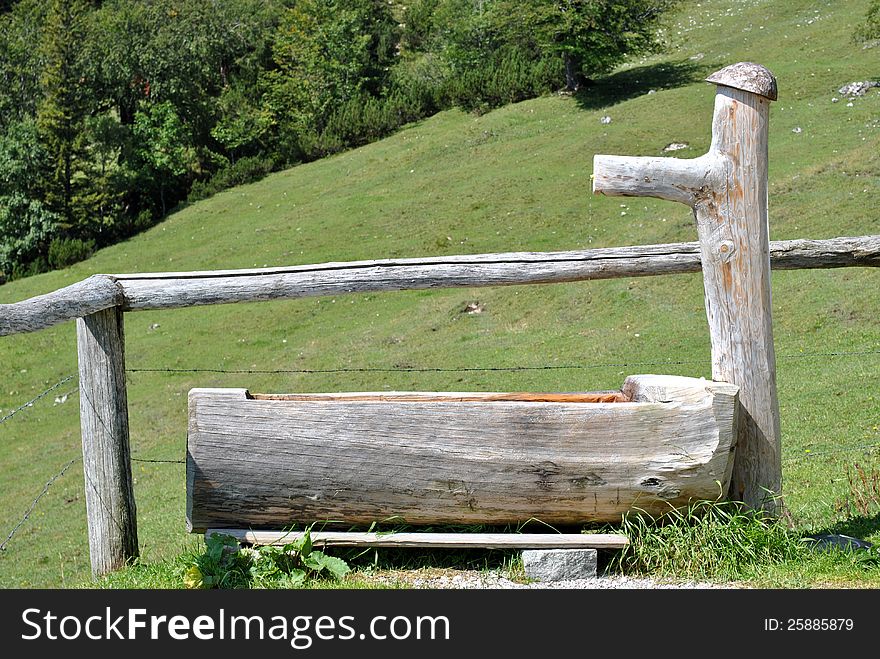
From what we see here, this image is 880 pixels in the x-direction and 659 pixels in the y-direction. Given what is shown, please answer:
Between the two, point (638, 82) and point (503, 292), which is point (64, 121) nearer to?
point (638, 82)

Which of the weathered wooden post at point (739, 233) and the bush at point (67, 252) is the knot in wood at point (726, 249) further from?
the bush at point (67, 252)

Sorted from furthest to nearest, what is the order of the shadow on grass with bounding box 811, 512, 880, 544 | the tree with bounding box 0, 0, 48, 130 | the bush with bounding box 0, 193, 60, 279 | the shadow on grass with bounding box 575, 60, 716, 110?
the tree with bounding box 0, 0, 48, 130
the shadow on grass with bounding box 575, 60, 716, 110
the bush with bounding box 0, 193, 60, 279
the shadow on grass with bounding box 811, 512, 880, 544

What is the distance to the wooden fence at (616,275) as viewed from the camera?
5406 millimetres

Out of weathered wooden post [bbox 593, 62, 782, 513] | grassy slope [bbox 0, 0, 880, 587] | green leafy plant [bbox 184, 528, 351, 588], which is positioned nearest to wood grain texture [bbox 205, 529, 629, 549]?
green leafy plant [bbox 184, 528, 351, 588]

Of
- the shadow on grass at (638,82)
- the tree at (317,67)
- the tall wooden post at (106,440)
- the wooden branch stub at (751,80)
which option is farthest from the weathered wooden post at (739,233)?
the tree at (317,67)

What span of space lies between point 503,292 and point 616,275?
16.6 metres

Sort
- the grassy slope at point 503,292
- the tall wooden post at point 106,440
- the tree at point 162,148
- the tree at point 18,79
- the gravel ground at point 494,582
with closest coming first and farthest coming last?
1. the gravel ground at point 494,582
2. the tall wooden post at point 106,440
3. the grassy slope at point 503,292
4. the tree at point 162,148
5. the tree at point 18,79

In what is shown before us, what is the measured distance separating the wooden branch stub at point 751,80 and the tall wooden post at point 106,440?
3.94 meters

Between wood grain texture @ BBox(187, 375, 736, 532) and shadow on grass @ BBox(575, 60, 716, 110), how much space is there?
117ft

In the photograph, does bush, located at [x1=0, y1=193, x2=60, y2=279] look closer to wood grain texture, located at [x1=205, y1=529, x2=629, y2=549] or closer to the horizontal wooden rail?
the horizontal wooden rail

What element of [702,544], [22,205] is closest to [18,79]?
[22,205]

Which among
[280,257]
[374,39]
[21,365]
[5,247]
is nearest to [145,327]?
[21,365]

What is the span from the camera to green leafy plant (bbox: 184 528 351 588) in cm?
511

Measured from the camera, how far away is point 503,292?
22469 millimetres
